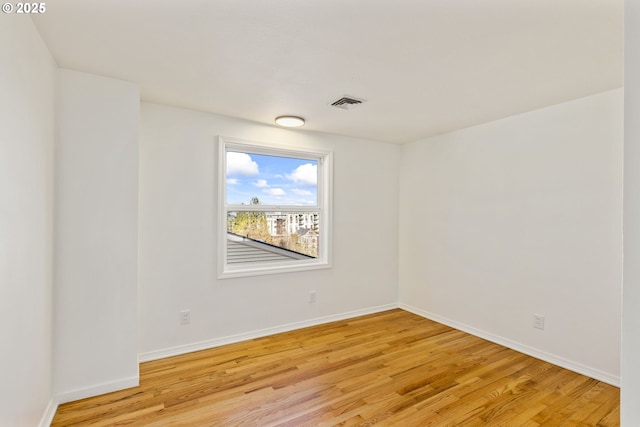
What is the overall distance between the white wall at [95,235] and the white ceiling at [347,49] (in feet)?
0.83

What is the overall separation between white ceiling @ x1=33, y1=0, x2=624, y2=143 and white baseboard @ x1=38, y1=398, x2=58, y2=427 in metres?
2.19

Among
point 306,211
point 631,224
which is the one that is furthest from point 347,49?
point 306,211

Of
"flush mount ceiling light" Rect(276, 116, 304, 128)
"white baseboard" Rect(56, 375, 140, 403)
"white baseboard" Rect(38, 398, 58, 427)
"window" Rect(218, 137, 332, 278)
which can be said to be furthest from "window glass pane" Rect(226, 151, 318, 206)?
"white baseboard" Rect(38, 398, 58, 427)

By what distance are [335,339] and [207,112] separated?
2608mm

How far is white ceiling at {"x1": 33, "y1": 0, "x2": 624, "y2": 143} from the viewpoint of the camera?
1.50 metres

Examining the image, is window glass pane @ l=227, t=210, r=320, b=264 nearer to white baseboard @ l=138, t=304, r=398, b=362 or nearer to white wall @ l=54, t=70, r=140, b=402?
white baseboard @ l=138, t=304, r=398, b=362

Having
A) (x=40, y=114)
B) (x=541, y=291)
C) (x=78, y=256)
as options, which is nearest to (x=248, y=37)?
(x=40, y=114)

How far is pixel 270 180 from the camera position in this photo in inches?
140

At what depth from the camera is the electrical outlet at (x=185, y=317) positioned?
9.59ft

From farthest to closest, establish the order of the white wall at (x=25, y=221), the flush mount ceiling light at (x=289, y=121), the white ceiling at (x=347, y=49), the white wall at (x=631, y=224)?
the flush mount ceiling light at (x=289, y=121) < the white ceiling at (x=347, y=49) < the white wall at (x=25, y=221) < the white wall at (x=631, y=224)

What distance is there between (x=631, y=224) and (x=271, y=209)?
308 centimetres

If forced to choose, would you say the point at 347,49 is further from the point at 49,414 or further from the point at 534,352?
the point at 534,352

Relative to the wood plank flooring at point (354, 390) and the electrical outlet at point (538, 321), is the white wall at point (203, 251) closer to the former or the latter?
the wood plank flooring at point (354, 390)

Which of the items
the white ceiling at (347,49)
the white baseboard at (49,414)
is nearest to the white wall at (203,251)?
the white ceiling at (347,49)
